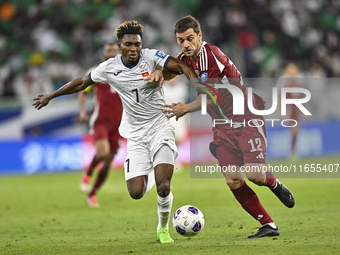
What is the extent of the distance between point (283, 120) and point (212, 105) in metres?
9.66

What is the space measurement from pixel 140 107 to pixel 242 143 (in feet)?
4.05

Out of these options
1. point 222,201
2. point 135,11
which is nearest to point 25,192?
point 222,201

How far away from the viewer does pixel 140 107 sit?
18.8ft

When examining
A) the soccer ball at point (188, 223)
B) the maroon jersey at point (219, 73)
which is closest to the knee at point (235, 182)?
the soccer ball at point (188, 223)

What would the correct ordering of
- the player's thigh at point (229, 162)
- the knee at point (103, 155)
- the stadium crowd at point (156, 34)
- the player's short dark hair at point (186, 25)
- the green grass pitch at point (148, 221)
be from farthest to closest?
the stadium crowd at point (156, 34)
the knee at point (103, 155)
the player's thigh at point (229, 162)
the player's short dark hair at point (186, 25)
the green grass pitch at point (148, 221)

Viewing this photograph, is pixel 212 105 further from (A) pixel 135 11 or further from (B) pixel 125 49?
(A) pixel 135 11

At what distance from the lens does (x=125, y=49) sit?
18.2 ft

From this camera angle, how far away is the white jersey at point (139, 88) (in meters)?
5.59

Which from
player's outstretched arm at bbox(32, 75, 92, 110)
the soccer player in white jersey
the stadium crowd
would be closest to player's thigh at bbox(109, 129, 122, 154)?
the soccer player in white jersey

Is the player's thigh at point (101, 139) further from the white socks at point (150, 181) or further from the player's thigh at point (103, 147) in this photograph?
the white socks at point (150, 181)

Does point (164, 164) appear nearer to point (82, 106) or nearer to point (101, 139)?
point (101, 139)

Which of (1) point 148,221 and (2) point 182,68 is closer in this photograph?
(2) point 182,68

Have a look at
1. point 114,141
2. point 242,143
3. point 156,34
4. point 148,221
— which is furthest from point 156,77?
point 156,34

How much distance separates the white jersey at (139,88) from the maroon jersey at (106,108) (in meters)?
3.49
